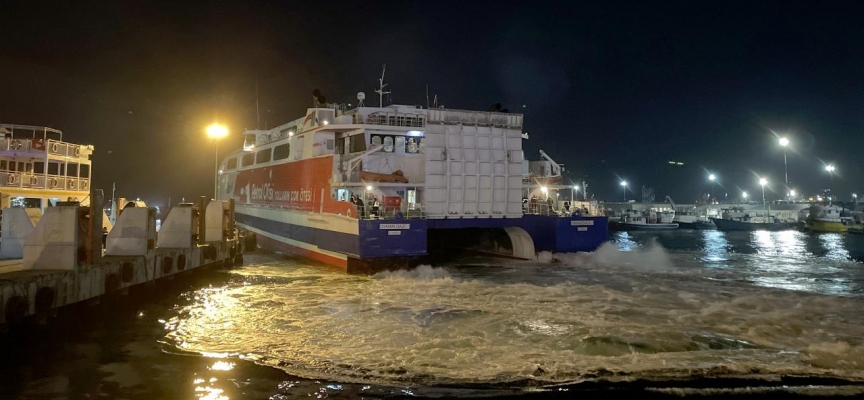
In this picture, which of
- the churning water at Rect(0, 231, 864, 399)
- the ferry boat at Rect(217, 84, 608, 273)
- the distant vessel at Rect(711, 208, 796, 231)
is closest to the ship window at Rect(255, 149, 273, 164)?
the ferry boat at Rect(217, 84, 608, 273)

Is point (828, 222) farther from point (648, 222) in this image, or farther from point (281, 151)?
point (281, 151)

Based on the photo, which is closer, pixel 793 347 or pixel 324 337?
pixel 793 347

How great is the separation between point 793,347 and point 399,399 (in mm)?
6974

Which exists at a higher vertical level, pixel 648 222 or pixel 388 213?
pixel 388 213

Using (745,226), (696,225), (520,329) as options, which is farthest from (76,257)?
(696,225)

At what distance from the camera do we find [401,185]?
59.9 ft

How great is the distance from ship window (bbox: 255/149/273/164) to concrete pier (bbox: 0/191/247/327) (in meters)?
11.0

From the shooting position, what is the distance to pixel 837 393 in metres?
6.44

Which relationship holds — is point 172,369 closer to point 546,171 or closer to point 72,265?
point 72,265

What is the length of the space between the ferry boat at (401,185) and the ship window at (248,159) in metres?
8.34

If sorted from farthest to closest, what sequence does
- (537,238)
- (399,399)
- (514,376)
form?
(537,238) < (514,376) < (399,399)

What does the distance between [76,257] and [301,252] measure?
11.6 meters

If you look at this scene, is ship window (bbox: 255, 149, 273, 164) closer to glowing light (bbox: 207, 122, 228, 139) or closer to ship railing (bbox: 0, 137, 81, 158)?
glowing light (bbox: 207, 122, 228, 139)

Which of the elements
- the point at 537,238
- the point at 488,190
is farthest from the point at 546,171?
the point at 488,190
